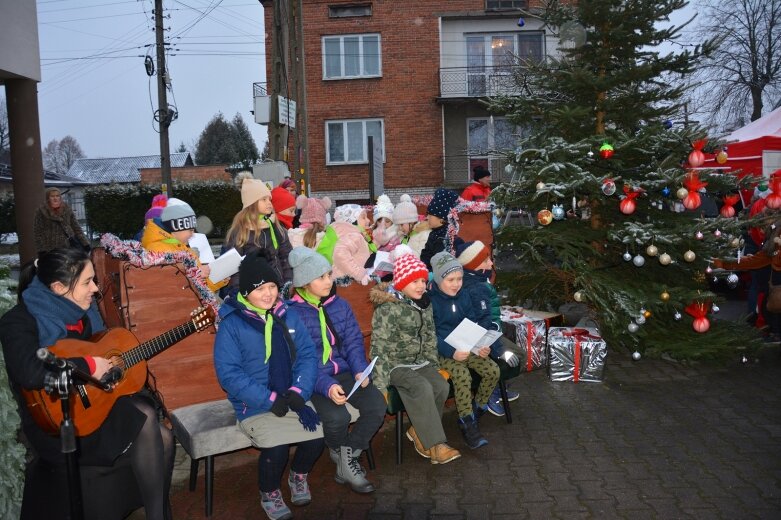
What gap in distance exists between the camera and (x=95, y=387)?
379 cm

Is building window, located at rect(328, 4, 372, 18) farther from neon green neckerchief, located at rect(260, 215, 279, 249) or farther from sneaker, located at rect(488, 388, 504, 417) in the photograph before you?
sneaker, located at rect(488, 388, 504, 417)

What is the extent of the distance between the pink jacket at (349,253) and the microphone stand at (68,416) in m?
3.05

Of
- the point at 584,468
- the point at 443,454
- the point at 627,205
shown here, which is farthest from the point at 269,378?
the point at 627,205

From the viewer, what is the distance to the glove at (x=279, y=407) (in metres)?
4.20

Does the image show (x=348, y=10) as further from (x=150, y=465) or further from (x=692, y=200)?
(x=150, y=465)

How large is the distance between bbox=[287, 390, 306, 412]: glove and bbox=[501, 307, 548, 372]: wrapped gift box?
3.59 metres

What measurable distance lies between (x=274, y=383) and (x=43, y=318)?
57.0 inches

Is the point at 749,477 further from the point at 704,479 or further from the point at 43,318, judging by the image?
the point at 43,318

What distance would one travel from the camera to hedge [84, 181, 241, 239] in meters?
26.9

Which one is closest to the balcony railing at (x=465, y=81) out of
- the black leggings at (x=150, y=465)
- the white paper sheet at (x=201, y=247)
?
the white paper sheet at (x=201, y=247)

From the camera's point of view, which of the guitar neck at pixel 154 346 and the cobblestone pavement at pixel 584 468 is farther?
the cobblestone pavement at pixel 584 468

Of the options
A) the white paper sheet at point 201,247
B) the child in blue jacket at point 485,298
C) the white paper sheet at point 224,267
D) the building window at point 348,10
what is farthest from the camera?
the building window at point 348,10

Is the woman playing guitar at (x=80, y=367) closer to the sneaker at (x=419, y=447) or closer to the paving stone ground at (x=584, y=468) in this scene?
the paving stone ground at (x=584, y=468)

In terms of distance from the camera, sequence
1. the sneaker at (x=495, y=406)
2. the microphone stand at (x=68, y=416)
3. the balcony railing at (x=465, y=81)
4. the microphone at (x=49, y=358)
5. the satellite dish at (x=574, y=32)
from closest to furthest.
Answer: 1. the microphone at (x=49, y=358)
2. the microphone stand at (x=68, y=416)
3. the sneaker at (x=495, y=406)
4. the satellite dish at (x=574, y=32)
5. the balcony railing at (x=465, y=81)
